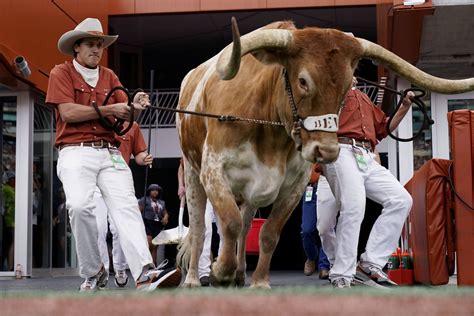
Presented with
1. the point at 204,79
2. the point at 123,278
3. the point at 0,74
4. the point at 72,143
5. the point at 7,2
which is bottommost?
the point at 123,278

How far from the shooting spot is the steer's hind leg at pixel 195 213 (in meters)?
6.77

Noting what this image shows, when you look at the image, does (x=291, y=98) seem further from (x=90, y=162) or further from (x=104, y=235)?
(x=104, y=235)

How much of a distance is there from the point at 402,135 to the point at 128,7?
6.57 meters

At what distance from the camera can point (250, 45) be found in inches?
197

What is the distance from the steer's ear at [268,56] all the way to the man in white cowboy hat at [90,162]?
121 centimetres

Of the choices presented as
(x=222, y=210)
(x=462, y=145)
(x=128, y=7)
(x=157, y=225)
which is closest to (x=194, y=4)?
(x=128, y=7)

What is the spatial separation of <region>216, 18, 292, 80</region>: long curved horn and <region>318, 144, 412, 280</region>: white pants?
1.62 meters

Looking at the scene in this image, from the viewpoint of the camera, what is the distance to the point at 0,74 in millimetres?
13367

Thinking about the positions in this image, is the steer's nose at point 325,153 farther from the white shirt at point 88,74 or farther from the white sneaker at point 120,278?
the white sneaker at point 120,278

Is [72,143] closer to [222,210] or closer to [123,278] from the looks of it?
[222,210]

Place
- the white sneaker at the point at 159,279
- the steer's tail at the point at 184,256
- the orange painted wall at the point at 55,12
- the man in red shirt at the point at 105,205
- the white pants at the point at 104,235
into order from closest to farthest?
the white sneaker at the point at 159,279 < the steer's tail at the point at 184,256 < the man in red shirt at the point at 105,205 < the white pants at the point at 104,235 < the orange painted wall at the point at 55,12

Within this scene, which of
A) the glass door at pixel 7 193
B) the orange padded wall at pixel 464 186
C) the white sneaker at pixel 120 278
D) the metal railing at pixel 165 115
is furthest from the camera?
the metal railing at pixel 165 115

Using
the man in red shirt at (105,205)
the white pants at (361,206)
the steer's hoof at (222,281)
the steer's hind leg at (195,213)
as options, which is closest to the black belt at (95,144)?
the steer's hind leg at (195,213)

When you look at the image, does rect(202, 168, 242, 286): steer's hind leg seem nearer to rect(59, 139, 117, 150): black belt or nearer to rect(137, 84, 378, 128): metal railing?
rect(59, 139, 117, 150): black belt
